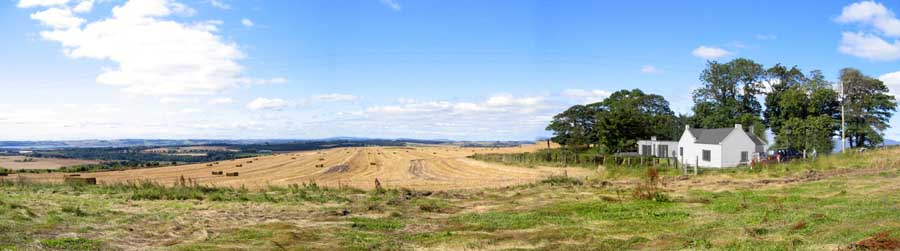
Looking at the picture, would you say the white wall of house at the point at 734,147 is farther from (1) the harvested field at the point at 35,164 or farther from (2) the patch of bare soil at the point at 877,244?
(1) the harvested field at the point at 35,164

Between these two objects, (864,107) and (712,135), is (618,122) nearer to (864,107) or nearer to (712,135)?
(712,135)

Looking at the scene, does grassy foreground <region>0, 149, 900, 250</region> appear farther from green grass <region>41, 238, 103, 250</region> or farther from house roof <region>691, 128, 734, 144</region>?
house roof <region>691, 128, 734, 144</region>

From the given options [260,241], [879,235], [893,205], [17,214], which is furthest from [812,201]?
[17,214]

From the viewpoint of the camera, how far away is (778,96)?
73438mm

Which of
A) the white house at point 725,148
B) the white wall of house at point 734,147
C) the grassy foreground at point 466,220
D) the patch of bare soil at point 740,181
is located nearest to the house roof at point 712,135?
the white house at point 725,148

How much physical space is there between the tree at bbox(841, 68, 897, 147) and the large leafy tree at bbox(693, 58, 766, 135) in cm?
988

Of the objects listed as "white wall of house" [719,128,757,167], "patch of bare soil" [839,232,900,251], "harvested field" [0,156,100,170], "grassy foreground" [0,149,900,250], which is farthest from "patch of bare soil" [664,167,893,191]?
"harvested field" [0,156,100,170]

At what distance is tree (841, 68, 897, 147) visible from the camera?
208 feet

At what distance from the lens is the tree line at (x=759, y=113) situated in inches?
2500

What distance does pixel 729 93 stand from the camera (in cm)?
7881

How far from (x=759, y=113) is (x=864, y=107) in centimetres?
1308

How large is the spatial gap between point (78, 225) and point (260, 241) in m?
5.51

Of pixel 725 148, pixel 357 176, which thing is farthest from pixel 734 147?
pixel 357 176

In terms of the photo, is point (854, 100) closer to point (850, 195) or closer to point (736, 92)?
point (736, 92)
